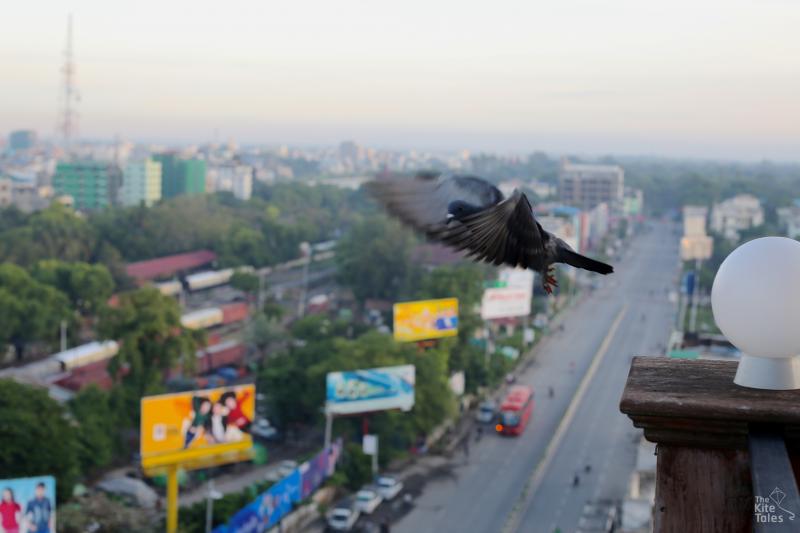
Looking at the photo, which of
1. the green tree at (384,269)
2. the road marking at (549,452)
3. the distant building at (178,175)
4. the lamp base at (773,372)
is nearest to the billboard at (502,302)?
the road marking at (549,452)

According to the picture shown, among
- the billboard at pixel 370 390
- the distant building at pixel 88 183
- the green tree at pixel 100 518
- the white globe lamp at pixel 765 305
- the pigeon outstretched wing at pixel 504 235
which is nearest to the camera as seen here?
the white globe lamp at pixel 765 305

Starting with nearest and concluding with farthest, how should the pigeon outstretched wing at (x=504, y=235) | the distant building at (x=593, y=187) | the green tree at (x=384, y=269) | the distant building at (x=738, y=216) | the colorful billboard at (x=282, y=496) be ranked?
1. the pigeon outstretched wing at (x=504, y=235)
2. the colorful billboard at (x=282, y=496)
3. the green tree at (x=384, y=269)
4. the distant building at (x=738, y=216)
5. the distant building at (x=593, y=187)

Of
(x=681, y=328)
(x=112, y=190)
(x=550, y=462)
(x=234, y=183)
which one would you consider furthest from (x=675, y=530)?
(x=234, y=183)

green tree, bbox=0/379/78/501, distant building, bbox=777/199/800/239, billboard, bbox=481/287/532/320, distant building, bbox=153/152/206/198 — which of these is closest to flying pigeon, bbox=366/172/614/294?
green tree, bbox=0/379/78/501

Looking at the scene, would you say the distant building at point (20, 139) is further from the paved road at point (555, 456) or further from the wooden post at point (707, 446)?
the wooden post at point (707, 446)

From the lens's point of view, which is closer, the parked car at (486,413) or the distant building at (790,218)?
the parked car at (486,413)

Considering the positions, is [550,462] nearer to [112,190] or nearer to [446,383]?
[446,383]
